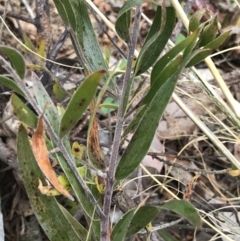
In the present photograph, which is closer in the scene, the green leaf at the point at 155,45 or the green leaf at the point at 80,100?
the green leaf at the point at 80,100

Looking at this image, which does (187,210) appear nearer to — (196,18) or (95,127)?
(95,127)

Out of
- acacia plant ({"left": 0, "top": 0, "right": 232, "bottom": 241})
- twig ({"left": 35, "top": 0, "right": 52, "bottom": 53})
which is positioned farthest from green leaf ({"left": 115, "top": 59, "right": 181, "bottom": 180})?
twig ({"left": 35, "top": 0, "right": 52, "bottom": 53})

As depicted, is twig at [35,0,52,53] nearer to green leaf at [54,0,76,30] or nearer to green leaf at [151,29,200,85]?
green leaf at [54,0,76,30]

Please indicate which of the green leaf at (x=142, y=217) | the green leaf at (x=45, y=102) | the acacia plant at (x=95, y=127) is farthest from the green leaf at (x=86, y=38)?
the green leaf at (x=142, y=217)

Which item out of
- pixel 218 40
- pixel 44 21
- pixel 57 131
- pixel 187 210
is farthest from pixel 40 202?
pixel 44 21

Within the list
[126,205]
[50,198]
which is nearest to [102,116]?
[126,205]

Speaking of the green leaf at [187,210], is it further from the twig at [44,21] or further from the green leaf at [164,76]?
the twig at [44,21]
